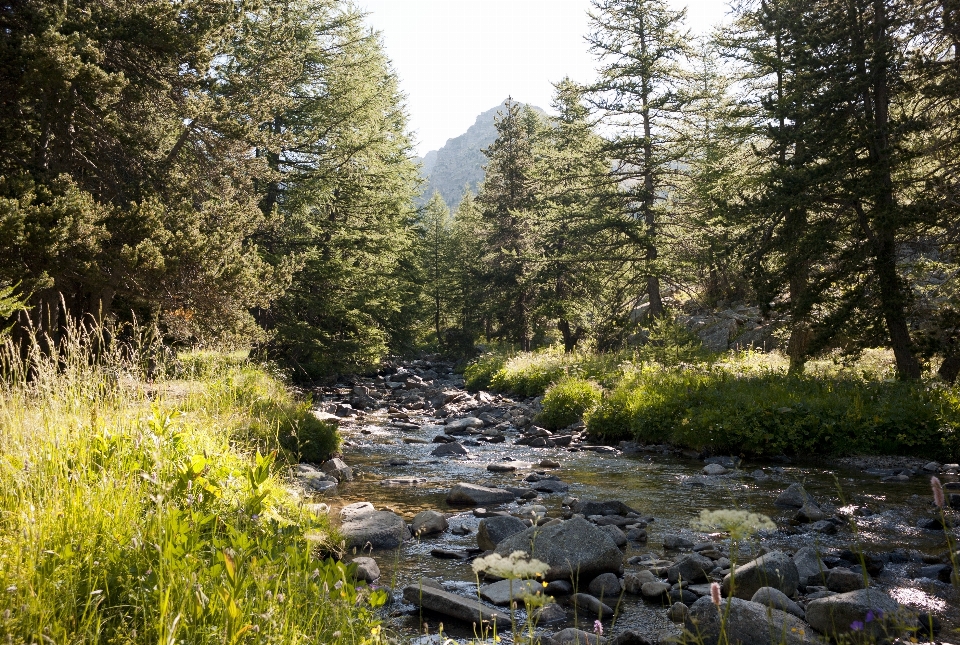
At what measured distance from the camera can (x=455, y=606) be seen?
183 inches

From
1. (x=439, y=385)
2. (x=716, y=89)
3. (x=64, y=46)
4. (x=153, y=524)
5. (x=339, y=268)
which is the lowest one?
(x=439, y=385)

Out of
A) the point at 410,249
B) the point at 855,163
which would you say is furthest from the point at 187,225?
the point at 410,249

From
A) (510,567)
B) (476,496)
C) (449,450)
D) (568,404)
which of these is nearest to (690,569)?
(476,496)

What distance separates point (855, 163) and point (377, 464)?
11804 mm

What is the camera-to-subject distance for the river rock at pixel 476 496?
848cm

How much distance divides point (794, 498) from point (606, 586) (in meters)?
3.92

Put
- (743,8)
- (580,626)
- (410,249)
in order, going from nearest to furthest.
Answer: (580,626) → (743,8) → (410,249)

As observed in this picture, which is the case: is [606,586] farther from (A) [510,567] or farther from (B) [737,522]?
(A) [510,567]

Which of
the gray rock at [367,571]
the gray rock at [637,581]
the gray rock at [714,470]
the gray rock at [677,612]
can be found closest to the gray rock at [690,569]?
the gray rock at [637,581]

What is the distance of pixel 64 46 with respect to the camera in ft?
29.0

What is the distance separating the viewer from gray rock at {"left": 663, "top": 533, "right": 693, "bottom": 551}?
6.28m

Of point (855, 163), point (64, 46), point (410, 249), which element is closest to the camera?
point (64, 46)

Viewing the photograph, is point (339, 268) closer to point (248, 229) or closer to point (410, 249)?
point (248, 229)

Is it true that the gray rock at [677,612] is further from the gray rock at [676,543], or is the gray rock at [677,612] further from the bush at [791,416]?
the bush at [791,416]
